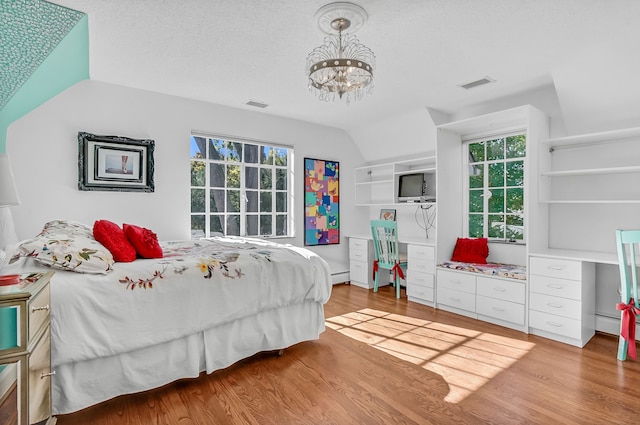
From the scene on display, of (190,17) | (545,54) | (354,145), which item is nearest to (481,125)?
(545,54)

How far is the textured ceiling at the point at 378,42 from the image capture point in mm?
2098

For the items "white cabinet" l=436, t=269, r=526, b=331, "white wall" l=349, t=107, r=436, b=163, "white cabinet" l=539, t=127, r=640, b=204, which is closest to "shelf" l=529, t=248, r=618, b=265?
"white cabinet" l=436, t=269, r=526, b=331

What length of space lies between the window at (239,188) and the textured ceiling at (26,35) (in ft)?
6.32

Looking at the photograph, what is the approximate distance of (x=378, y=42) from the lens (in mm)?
2525

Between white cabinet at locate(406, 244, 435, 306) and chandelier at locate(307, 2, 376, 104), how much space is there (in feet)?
7.56

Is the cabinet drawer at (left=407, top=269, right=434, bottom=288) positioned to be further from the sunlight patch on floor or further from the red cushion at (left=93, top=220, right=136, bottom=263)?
the red cushion at (left=93, top=220, right=136, bottom=263)

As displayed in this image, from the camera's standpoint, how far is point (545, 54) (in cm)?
267

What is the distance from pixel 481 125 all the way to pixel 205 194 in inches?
129

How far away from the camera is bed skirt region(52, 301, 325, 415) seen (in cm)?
173

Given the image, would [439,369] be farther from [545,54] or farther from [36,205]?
[36,205]

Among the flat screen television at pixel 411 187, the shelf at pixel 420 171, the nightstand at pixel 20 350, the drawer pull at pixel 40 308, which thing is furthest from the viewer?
the flat screen television at pixel 411 187

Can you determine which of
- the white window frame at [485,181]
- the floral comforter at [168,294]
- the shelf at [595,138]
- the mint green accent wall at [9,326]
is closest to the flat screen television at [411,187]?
the white window frame at [485,181]

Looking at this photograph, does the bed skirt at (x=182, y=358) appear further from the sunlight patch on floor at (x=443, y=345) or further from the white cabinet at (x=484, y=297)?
the white cabinet at (x=484, y=297)

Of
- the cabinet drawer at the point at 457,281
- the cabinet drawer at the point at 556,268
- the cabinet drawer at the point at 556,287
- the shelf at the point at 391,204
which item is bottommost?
the cabinet drawer at the point at 457,281
